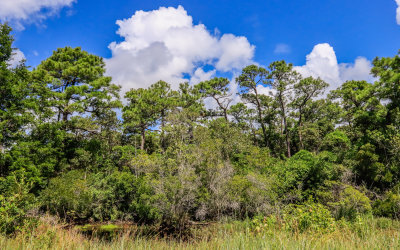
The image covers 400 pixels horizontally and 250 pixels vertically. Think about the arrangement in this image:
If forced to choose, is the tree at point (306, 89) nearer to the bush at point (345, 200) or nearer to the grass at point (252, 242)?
the bush at point (345, 200)

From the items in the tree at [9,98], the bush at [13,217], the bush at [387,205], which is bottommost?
the bush at [387,205]

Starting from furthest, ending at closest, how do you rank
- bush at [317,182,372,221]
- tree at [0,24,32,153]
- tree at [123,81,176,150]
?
tree at [123,81,176,150], tree at [0,24,32,153], bush at [317,182,372,221]

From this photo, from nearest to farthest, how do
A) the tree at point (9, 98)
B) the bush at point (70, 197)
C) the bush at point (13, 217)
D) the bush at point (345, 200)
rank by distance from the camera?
the bush at point (13, 217) → the bush at point (345, 200) → the tree at point (9, 98) → the bush at point (70, 197)

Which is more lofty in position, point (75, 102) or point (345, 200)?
point (75, 102)

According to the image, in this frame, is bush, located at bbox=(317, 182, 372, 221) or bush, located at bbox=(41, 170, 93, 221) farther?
bush, located at bbox=(41, 170, 93, 221)

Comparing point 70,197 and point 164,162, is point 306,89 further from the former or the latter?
point 70,197

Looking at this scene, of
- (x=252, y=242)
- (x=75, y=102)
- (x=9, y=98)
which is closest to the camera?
(x=252, y=242)

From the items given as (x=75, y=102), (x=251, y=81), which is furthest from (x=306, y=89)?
(x=75, y=102)

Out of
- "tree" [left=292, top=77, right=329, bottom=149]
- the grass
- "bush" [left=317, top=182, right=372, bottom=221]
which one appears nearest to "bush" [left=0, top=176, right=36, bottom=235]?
the grass

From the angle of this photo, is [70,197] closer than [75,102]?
Yes

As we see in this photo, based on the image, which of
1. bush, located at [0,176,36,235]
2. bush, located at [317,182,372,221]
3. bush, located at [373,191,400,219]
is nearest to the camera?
bush, located at [0,176,36,235]

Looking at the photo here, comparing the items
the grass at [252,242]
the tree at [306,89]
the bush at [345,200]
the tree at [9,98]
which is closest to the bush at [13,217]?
the grass at [252,242]

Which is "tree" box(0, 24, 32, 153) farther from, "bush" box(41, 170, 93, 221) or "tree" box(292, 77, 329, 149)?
"tree" box(292, 77, 329, 149)

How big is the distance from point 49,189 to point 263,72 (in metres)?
23.5
